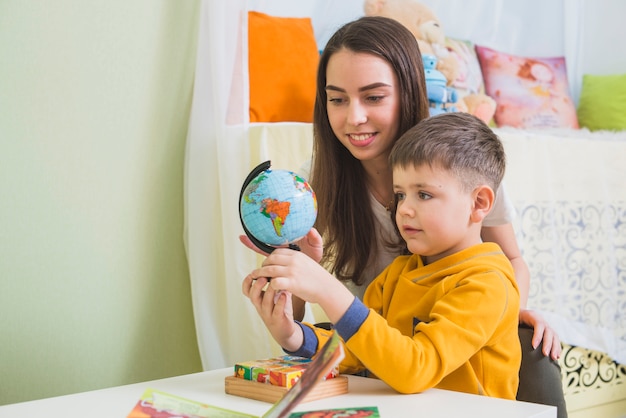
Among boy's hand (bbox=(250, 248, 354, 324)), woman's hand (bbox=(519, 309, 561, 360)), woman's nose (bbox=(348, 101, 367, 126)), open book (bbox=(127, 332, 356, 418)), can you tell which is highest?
woman's nose (bbox=(348, 101, 367, 126))

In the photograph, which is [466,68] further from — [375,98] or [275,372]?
[275,372]

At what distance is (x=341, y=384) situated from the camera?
3.69ft

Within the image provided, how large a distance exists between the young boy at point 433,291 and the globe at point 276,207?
5 cm

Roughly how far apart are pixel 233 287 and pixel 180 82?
58cm

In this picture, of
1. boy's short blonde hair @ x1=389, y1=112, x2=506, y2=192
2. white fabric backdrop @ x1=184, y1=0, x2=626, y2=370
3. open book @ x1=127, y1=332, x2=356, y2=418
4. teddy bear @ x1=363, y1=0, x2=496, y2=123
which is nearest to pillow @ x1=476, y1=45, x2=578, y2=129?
teddy bear @ x1=363, y1=0, x2=496, y2=123

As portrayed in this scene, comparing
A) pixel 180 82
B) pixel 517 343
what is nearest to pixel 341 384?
pixel 517 343

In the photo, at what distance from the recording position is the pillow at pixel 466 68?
3.12m

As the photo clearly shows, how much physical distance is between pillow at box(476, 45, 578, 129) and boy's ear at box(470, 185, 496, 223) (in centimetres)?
218

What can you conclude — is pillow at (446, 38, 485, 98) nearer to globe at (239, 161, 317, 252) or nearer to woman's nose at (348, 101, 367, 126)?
woman's nose at (348, 101, 367, 126)

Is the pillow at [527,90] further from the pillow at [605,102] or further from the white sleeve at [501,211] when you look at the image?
the white sleeve at [501,211]

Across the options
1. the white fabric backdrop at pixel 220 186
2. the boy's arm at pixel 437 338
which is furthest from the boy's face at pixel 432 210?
the white fabric backdrop at pixel 220 186

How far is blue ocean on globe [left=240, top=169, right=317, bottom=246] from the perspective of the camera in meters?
1.10

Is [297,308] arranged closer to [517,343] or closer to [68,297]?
[517,343]

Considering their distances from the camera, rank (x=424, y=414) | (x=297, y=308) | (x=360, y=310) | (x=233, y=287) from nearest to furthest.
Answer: (x=424, y=414) < (x=360, y=310) < (x=297, y=308) < (x=233, y=287)
